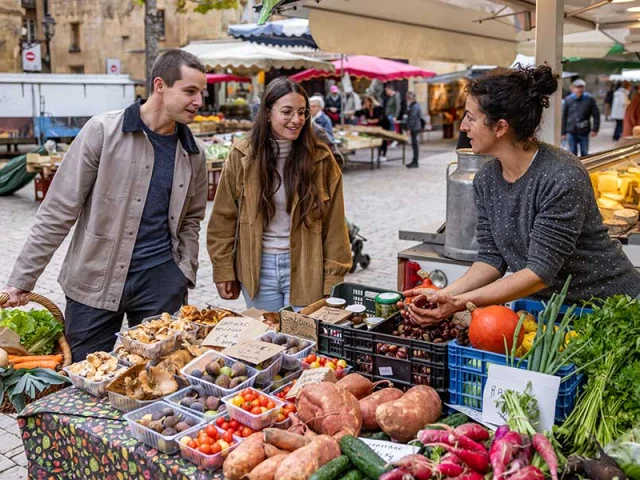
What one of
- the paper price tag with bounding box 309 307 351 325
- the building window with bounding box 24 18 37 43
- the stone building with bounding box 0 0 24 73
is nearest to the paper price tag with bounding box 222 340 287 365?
the paper price tag with bounding box 309 307 351 325

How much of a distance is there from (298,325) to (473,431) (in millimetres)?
964

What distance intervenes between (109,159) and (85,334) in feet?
2.95

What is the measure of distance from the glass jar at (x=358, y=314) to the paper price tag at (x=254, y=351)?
346 mm

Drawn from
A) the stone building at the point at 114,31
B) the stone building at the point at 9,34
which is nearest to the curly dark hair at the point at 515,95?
the stone building at the point at 9,34

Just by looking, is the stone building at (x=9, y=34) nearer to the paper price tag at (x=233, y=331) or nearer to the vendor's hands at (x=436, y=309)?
the paper price tag at (x=233, y=331)

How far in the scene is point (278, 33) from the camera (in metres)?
15.0

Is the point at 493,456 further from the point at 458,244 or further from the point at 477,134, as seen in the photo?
the point at 458,244

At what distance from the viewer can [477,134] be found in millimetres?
2775

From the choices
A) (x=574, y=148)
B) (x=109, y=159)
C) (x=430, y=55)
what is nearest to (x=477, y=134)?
A: (x=109, y=159)

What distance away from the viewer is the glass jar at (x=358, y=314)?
9.76 feet

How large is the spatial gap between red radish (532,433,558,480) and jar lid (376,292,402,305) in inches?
40.0

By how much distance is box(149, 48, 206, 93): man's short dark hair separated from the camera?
3.37 metres

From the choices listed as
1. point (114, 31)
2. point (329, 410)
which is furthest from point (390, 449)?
point (114, 31)

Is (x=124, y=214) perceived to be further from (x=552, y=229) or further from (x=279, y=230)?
(x=552, y=229)
